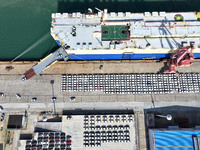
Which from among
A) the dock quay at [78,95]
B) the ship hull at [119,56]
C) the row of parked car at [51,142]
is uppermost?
the ship hull at [119,56]

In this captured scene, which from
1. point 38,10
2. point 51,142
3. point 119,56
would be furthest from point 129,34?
point 51,142

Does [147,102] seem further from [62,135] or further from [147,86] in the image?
[62,135]

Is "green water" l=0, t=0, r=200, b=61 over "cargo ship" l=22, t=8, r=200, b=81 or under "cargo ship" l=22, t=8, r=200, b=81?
over

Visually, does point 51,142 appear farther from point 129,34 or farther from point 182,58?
point 182,58

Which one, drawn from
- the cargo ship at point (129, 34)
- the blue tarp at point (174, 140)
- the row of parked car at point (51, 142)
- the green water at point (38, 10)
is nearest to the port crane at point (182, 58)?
the cargo ship at point (129, 34)

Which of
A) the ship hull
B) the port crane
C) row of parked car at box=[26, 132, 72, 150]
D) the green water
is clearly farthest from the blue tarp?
the green water

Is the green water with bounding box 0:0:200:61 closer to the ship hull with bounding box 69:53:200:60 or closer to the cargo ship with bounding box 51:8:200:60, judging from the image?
the cargo ship with bounding box 51:8:200:60

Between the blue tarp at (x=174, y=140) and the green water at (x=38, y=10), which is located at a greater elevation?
the green water at (x=38, y=10)

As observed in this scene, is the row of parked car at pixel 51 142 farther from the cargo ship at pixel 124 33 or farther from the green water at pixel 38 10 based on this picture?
the green water at pixel 38 10
